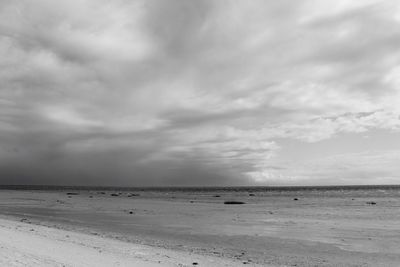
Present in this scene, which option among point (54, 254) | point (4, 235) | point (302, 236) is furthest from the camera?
point (302, 236)

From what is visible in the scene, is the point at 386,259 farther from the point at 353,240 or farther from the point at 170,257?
the point at 170,257

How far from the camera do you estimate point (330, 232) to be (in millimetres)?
28922

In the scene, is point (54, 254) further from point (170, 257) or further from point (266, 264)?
point (266, 264)

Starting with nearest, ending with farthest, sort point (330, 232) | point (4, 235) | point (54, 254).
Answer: point (54, 254)
point (4, 235)
point (330, 232)

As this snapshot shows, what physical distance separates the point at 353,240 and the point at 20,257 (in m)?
21.1

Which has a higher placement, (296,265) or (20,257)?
(20,257)

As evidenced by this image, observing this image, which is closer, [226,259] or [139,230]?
[226,259]

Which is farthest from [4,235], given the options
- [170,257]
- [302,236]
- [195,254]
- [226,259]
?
[302,236]

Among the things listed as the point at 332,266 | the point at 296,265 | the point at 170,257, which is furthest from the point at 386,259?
the point at 170,257

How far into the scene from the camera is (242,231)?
96.2 ft

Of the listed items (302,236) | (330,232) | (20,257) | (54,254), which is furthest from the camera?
(330,232)

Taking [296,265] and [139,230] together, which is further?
[139,230]

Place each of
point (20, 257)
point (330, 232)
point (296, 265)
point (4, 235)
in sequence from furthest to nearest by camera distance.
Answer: point (330, 232) → point (4, 235) → point (296, 265) → point (20, 257)

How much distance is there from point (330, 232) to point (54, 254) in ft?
72.8
